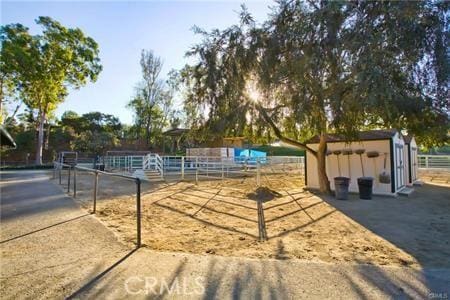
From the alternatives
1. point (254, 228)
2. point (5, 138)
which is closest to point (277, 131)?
point (254, 228)

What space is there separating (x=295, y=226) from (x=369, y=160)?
6.51 metres

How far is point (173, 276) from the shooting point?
3074 mm

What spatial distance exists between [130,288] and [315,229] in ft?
12.7

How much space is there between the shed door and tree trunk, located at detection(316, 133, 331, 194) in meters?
2.45

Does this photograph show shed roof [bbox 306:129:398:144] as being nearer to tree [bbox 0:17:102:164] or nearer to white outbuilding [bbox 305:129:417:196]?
white outbuilding [bbox 305:129:417:196]

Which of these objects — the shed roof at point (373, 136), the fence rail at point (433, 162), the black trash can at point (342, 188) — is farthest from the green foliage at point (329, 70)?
the fence rail at point (433, 162)

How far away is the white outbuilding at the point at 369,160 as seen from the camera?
34.1 ft

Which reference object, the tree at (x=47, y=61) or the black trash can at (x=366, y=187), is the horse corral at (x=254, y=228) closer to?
the black trash can at (x=366, y=187)

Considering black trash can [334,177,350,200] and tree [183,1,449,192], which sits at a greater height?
tree [183,1,449,192]

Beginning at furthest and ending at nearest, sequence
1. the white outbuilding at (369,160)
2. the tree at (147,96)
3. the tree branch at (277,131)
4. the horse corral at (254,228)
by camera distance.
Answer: the tree at (147,96) < the white outbuilding at (369,160) < the tree branch at (277,131) < the horse corral at (254,228)

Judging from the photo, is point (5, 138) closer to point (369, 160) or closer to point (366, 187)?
point (366, 187)

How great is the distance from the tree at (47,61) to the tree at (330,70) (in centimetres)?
1923

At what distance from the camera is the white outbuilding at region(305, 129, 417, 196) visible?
410 inches

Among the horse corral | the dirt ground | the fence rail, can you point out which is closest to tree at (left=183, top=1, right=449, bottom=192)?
the dirt ground
